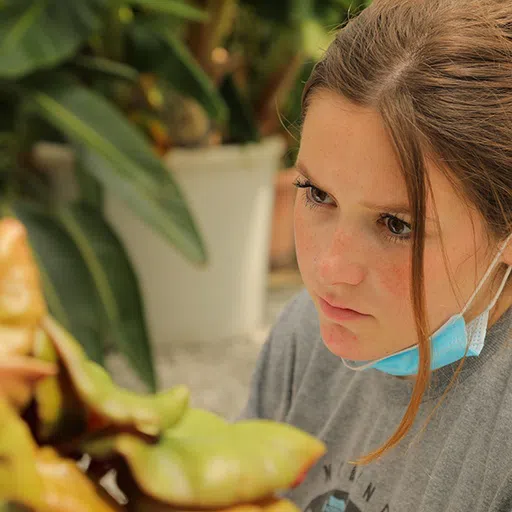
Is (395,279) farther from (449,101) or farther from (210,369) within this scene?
(210,369)

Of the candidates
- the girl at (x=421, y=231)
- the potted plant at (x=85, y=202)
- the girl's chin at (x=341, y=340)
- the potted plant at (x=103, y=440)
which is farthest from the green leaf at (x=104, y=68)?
the potted plant at (x=103, y=440)

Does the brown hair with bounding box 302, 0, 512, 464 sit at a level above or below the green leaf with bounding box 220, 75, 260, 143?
above

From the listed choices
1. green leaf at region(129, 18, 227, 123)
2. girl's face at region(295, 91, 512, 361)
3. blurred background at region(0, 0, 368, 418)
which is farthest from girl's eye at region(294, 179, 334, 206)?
green leaf at region(129, 18, 227, 123)

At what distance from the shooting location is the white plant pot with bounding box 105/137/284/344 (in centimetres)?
204

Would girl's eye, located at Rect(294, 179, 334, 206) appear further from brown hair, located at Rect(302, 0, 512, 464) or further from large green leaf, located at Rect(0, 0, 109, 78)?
large green leaf, located at Rect(0, 0, 109, 78)

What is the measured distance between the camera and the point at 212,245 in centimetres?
211

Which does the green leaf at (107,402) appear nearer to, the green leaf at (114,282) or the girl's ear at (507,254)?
the girl's ear at (507,254)

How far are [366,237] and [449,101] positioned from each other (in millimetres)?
105

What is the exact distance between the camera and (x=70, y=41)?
1.57 meters

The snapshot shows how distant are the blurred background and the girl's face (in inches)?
39.5

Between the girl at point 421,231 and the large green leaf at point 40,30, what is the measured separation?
3.20ft

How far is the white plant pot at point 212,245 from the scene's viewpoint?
2043 mm

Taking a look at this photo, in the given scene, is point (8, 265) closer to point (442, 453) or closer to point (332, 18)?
point (442, 453)

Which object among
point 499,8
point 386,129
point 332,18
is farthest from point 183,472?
point 332,18
